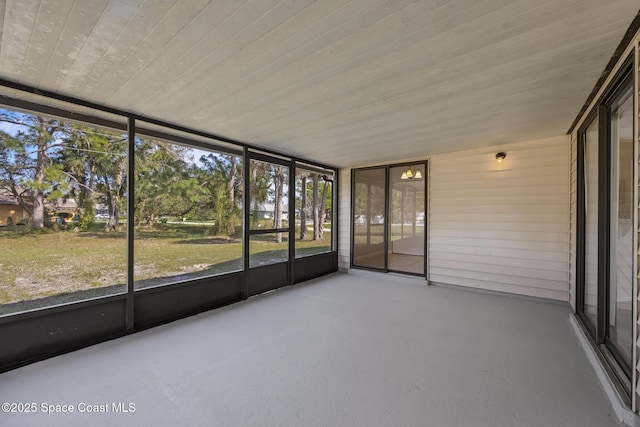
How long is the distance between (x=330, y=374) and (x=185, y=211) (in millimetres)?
4461

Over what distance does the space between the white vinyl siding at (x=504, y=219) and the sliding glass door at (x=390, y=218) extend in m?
0.45

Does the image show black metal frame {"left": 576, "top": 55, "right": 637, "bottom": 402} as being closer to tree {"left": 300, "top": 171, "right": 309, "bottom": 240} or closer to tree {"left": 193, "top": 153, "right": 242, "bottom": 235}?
tree {"left": 300, "top": 171, "right": 309, "bottom": 240}

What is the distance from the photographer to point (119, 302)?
2779 mm

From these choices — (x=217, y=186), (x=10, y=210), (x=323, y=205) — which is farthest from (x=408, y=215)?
(x=10, y=210)

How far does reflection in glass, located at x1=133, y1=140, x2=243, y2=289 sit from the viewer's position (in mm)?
4578

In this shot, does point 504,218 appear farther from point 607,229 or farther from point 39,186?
point 39,186

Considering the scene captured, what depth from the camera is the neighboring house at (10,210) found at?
265 cm

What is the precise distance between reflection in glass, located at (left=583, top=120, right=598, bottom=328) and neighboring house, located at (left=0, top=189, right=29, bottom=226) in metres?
6.09

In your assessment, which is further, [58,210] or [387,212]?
[387,212]

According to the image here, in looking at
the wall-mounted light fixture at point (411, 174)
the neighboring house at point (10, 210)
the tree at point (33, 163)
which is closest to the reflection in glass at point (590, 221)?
the wall-mounted light fixture at point (411, 174)

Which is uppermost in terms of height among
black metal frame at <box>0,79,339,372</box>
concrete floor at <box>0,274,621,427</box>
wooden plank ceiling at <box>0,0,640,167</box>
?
wooden plank ceiling at <box>0,0,640,167</box>

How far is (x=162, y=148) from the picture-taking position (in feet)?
15.5

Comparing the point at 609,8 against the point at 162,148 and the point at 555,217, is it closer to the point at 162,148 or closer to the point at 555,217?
the point at 555,217

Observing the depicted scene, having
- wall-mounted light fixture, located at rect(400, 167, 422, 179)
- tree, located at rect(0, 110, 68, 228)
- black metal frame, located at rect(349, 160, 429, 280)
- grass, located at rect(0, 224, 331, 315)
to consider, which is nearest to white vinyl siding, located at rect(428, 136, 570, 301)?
black metal frame, located at rect(349, 160, 429, 280)
